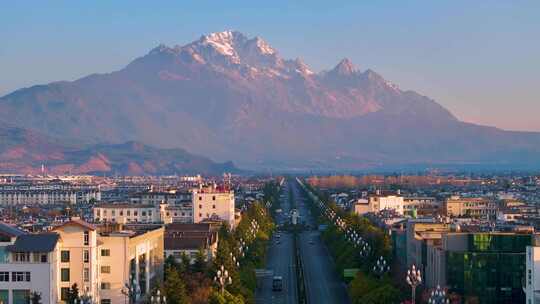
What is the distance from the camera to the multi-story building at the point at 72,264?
4381 cm

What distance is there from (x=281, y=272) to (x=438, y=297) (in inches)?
973

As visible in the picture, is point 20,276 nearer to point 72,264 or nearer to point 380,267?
point 72,264

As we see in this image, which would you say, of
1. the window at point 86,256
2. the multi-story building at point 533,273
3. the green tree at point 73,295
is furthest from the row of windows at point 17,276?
the multi-story building at point 533,273

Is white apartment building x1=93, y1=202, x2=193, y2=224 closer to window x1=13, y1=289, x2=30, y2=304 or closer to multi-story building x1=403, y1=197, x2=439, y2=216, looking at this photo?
multi-story building x1=403, y1=197, x2=439, y2=216

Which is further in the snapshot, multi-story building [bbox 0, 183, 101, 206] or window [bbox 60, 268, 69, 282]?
multi-story building [bbox 0, 183, 101, 206]

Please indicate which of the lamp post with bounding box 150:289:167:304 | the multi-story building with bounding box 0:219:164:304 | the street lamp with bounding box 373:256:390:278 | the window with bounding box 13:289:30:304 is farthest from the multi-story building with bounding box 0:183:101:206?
the window with bounding box 13:289:30:304

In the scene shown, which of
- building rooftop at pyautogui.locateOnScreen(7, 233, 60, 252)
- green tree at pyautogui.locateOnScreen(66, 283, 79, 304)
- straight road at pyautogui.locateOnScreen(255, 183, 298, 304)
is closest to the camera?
building rooftop at pyautogui.locateOnScreen(7, 233, 60, 252)

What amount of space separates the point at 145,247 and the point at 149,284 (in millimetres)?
1659

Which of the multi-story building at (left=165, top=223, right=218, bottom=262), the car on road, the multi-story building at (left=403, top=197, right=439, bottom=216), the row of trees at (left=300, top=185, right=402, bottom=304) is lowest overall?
the car on road

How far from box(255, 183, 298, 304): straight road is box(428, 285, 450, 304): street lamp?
10331mm

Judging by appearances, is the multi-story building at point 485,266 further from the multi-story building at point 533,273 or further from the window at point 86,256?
the window at point 86,256

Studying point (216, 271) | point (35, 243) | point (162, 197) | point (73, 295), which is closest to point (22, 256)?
point (35, 243)

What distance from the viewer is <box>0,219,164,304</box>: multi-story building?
144ft

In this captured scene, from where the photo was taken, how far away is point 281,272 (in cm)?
7100
